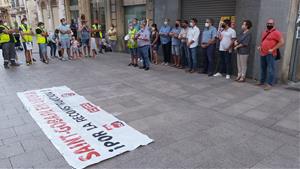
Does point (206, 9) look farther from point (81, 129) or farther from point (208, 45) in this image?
point (81, 129)

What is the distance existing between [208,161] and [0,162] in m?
2.89

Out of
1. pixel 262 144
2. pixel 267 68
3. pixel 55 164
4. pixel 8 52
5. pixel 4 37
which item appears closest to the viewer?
pixel 55 164

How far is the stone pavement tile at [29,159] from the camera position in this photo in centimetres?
327

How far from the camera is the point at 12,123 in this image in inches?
180

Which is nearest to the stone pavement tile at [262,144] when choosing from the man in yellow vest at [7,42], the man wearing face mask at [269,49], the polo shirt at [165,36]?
the man wearing face mask at [269,49]

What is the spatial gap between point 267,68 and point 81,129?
5.26 m

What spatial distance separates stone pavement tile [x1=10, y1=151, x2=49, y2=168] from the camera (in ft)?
10.7

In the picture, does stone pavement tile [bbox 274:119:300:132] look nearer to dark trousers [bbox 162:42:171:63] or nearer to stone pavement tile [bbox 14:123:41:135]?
stone pavement tile [bbox 14:123:41:135]

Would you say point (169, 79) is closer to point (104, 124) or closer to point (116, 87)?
point (116, 87)

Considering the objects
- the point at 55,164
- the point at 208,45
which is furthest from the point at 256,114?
the point at 55,164

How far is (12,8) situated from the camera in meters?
36.5

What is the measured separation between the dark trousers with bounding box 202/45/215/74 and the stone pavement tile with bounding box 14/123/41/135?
5.76 metres

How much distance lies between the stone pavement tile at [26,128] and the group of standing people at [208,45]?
532 centimetres

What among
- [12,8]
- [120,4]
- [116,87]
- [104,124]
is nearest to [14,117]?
[104,124]
